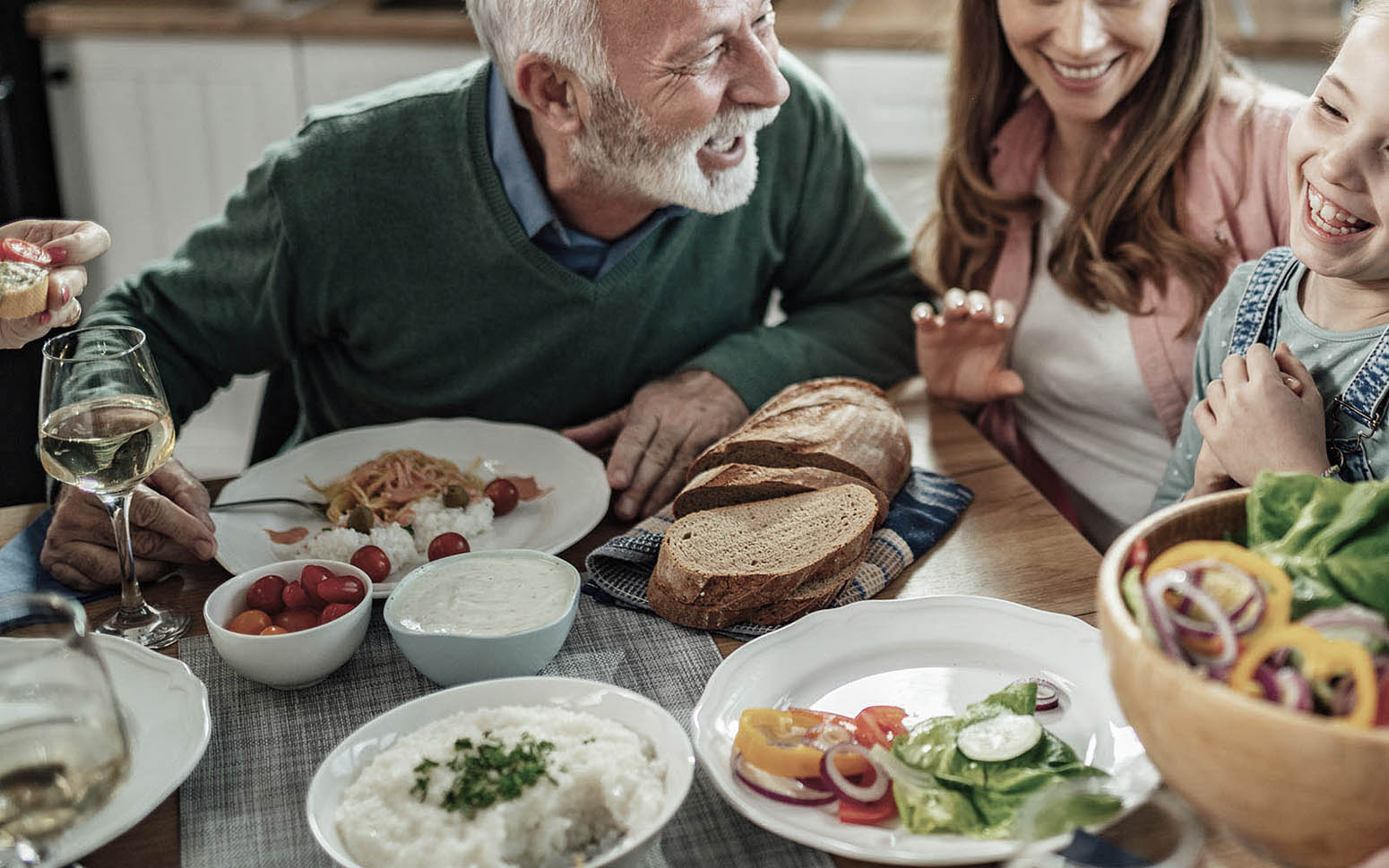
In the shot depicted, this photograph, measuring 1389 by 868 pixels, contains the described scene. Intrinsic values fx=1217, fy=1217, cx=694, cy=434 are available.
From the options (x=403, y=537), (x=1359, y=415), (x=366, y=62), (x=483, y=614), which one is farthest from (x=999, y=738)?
(x=366, y=62)

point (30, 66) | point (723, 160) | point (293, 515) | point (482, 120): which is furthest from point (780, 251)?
point (30, 66)

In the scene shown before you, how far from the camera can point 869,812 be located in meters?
0.95

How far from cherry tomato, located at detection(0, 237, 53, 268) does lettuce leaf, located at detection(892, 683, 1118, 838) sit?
0.97 m

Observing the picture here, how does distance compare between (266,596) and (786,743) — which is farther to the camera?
(266,596)

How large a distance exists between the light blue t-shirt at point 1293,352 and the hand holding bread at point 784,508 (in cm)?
34

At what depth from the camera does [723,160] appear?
177 cm

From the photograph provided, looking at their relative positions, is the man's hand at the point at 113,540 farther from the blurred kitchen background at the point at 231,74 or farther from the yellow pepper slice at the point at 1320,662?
the blurred kitchen background at the point at 231,74

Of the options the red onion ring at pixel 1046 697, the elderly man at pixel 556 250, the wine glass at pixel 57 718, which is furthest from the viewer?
the elderly man at pixel 556 250

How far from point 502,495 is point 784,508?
35 cm

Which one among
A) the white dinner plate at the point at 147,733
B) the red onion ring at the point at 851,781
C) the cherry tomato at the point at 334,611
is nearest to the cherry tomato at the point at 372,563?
the cherry tomato at the point at 334,611

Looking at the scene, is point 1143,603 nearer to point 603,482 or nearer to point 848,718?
point 848,718

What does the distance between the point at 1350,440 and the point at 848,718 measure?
0.65 metres

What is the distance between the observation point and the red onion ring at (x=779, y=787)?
3.18 feet

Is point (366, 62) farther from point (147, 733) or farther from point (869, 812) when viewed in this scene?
point (869, 812)
